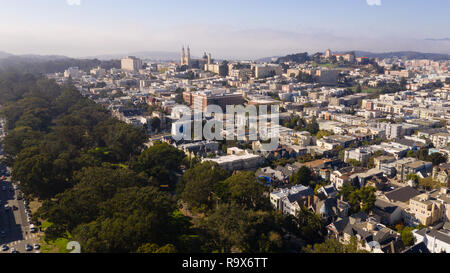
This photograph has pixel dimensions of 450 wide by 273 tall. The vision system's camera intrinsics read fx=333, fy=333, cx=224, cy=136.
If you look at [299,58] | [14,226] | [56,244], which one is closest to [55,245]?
[56,244]

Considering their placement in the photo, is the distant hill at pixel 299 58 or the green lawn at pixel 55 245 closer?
the green lawn at pixel 55 245

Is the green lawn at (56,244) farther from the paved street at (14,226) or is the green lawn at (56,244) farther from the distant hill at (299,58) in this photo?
the distant hill at (299,58)

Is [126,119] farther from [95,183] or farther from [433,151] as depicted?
[433,151]

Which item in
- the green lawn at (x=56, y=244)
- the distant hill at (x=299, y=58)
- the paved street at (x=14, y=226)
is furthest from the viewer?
the distant hill at (x=299, y=58)

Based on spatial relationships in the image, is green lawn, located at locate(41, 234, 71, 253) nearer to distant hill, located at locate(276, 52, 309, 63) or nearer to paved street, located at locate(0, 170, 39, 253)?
paved street, located at locate(0, 170, 39, 253)

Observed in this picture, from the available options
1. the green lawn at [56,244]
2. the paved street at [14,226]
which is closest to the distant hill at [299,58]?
the paved street at [14,226]

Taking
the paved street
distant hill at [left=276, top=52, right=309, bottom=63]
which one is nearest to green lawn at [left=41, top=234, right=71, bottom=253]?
the paved street

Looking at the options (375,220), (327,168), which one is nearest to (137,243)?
(375,220)

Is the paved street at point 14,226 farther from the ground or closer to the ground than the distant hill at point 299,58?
closer to the ground
